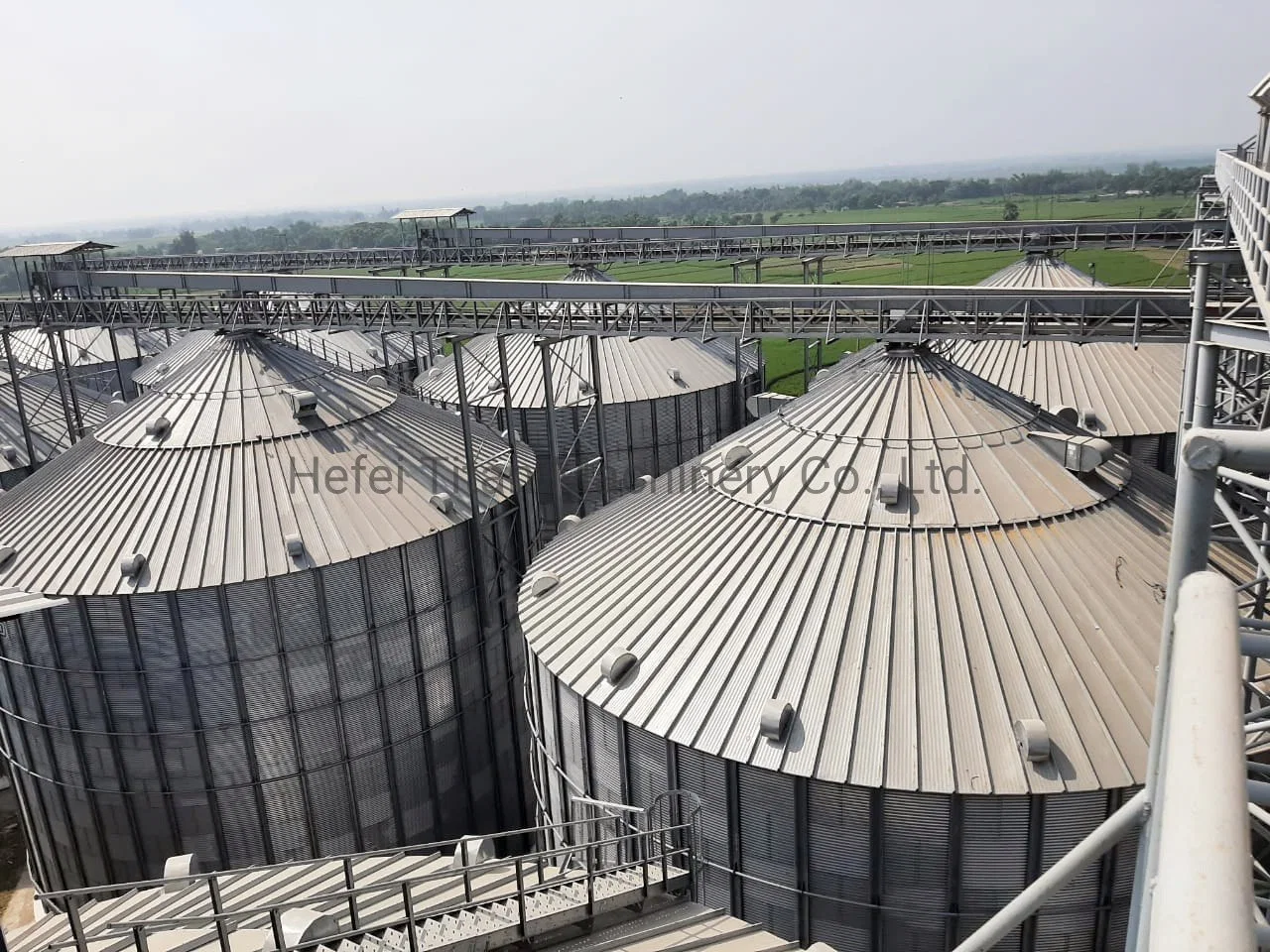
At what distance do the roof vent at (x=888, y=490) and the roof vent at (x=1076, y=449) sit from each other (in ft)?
12.1

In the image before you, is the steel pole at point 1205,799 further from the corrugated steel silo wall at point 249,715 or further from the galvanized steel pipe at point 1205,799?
the corrugated steel silo wall at point 249,715

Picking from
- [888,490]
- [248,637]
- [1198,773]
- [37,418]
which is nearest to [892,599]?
[888,490]

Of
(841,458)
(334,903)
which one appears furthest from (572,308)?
(334,903)

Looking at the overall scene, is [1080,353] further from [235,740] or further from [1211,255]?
[235,740]

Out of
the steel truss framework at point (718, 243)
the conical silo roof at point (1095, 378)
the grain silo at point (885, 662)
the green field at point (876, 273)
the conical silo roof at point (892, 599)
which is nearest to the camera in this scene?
the grain silo at point (885, 662)

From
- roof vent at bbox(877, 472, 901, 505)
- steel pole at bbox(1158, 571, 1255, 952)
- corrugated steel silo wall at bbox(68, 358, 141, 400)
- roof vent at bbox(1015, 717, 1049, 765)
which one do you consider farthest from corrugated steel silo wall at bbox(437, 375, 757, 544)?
steel pole at bbox(1158, 571, 1255, 952)

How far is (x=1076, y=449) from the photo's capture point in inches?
756

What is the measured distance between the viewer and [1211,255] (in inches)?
856

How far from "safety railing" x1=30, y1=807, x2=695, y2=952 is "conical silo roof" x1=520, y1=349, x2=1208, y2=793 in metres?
2.33

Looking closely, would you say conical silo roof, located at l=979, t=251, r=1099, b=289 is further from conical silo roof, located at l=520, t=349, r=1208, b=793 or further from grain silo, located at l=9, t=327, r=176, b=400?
grain silo, located at l=9, t=327, r=176, b=400

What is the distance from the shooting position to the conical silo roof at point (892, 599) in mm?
14992

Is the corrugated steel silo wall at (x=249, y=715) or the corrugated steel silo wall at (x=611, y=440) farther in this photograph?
the corrugated steel silo wall at (x=611, y=440)

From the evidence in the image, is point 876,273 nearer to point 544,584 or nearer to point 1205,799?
point 544,584

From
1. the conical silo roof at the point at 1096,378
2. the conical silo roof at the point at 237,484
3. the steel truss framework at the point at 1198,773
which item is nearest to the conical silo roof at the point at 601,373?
the conical silo roof at the point at 237,484
